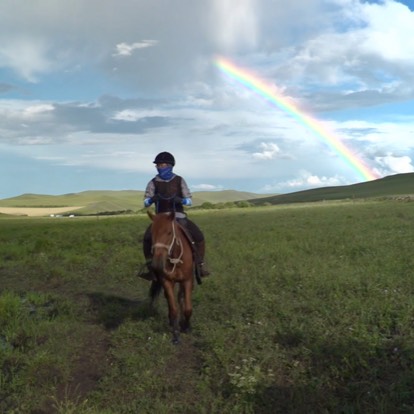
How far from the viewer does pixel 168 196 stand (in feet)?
30.8

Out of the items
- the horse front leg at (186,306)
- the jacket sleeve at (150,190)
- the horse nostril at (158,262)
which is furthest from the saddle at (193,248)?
the horse nostril at (158,262)

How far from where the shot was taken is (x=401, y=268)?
37.9 ft

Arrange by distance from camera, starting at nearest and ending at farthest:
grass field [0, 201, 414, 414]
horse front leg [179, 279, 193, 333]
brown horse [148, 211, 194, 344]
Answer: grass field [0, 201, 414, 414]
brown horse [148, 211, 194, 344]
horse front leg [179, 279, 193, 333]

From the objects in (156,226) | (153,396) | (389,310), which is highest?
(156,226)

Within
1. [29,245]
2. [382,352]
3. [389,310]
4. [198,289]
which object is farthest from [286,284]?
[29,245]

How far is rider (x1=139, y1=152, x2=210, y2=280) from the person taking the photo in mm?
9359

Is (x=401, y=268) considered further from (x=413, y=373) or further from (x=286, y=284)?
(x=413, y=373)

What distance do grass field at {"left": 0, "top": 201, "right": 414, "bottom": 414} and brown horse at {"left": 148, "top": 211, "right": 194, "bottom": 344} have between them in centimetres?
36

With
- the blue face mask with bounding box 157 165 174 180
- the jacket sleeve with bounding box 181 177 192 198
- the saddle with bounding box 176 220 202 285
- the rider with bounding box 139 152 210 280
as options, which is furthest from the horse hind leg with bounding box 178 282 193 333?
the blue face mask with bounding box 157 165 174 180

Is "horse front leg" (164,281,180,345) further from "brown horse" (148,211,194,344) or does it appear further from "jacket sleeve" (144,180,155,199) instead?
"jacket sleeve" (144,180,155,199)

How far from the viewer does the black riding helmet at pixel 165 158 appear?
947 cm

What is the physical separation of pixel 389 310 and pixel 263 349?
7.39 feet

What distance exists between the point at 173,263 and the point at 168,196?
1390mm

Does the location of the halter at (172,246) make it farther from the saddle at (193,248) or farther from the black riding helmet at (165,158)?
the black riding helmet at (165,158)
